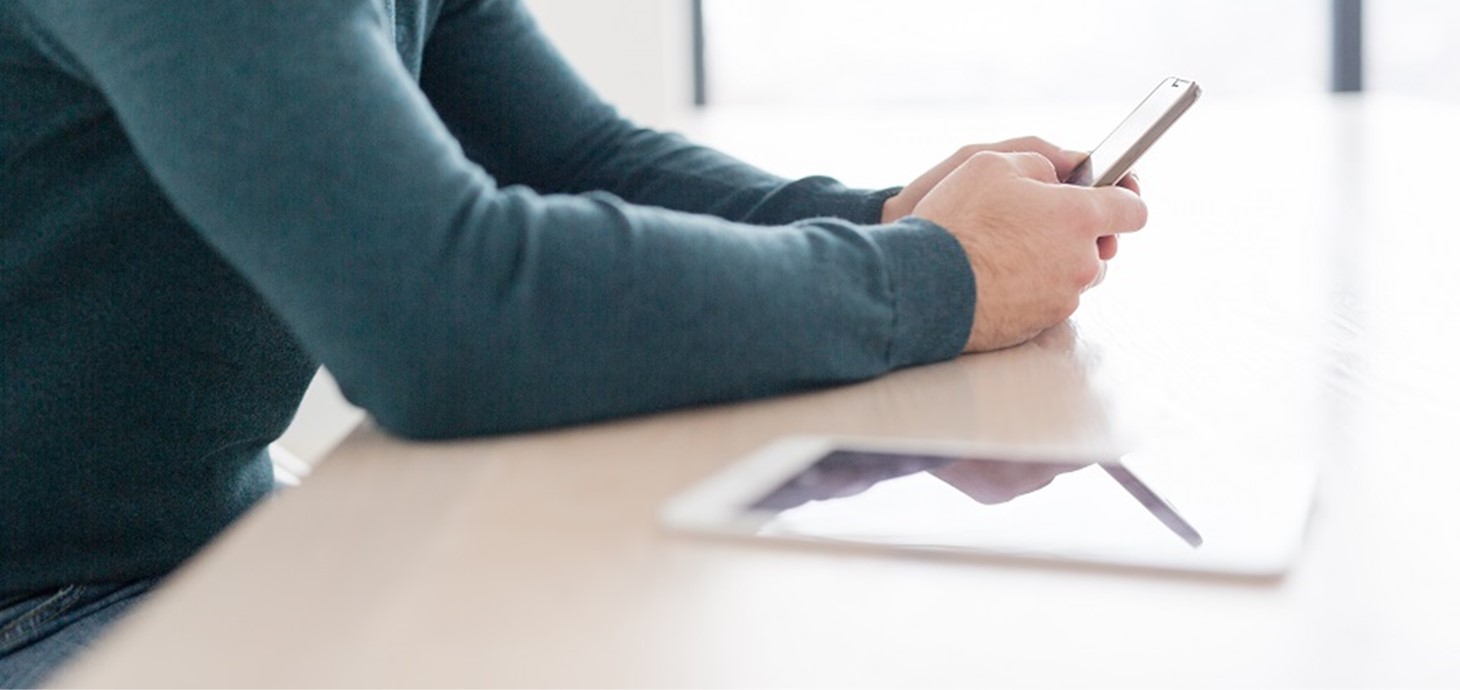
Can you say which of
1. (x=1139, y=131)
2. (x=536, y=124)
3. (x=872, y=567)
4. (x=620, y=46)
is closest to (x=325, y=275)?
(x=872, y=567)

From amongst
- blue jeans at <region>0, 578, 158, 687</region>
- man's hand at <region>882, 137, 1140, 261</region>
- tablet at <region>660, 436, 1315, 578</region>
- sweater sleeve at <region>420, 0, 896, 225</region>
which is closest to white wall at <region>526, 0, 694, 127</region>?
sweater sleeve at <region>420, 0, 896, 225</region>

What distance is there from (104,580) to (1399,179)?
1.13m

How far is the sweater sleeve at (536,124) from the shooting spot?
1.16 m

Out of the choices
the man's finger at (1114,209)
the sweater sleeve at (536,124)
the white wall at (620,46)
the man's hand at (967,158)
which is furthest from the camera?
the white wall at (620,46)

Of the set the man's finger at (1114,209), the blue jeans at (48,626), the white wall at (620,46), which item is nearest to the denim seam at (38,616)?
the blue jeans at (48,626)

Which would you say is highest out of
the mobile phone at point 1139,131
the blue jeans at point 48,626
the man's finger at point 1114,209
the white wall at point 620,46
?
the mobile phone at point 1139,131

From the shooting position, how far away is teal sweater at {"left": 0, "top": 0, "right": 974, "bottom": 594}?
62cm

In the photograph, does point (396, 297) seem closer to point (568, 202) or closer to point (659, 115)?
point (568, 202)

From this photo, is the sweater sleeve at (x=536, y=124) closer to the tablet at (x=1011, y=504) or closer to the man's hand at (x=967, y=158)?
the man's hand at (x=967, y=158)

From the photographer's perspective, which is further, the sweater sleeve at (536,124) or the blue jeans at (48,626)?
the sweater sleeve at (536,124)

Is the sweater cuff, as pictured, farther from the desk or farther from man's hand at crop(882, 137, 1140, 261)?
man's hand at crop(882, 137, 1140, 261)

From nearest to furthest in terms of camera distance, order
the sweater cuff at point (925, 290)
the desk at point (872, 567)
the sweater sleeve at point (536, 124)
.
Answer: the desk at point (872, 567), the sweater cuff at point (925, 290), the sweater sleeve at point (536, 124)

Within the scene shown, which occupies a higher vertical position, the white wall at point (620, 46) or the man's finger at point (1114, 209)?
the man's finger at point (1114, 209)

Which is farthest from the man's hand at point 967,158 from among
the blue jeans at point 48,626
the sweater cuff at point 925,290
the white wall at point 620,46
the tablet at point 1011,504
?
the white wall at point 620,46
